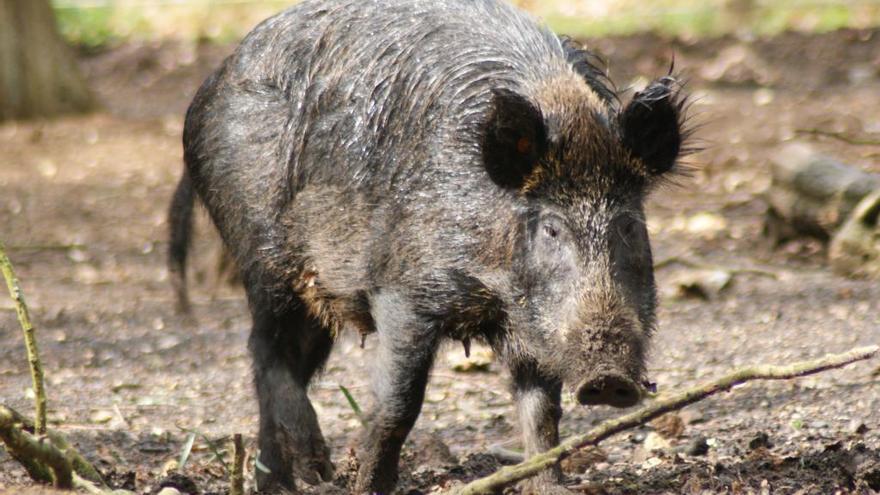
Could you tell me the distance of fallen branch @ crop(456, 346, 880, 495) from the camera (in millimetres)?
3676

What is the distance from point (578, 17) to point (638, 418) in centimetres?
1259

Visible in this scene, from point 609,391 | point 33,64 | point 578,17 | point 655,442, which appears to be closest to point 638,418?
point 609,391

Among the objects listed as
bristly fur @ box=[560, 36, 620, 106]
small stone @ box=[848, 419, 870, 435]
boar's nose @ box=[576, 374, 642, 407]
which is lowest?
boar's nose @ box=[576, 374, 642, 407]

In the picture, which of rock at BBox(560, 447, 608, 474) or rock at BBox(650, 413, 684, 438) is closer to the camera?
rock at BBox(560, 447, 608, 474)

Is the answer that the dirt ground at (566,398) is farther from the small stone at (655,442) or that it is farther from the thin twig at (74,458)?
the thin twig at (74,458)

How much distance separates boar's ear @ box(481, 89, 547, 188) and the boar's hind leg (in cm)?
126

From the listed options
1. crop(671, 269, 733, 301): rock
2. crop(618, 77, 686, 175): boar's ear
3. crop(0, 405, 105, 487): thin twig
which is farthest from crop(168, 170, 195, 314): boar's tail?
crop(671, 269, 733, 301): rock

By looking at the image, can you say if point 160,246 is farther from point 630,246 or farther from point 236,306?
point 630,246

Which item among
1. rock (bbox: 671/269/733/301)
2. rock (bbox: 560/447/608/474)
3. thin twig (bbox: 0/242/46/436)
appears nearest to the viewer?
thin twig (bbox: 0/242/46/436)

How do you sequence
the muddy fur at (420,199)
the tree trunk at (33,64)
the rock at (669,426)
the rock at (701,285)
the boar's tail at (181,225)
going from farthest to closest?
1. the tree trunk at (33,64)
2. the rock at (701,285)
3. the boar's tail at (181,225)
4. the rock at (669,426)
5. the muddy fur at (420,199)

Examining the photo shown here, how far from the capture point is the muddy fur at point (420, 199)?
4355 mm

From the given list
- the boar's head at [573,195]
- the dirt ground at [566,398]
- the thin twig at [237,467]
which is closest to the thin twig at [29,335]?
the dirt ground at [566,398]

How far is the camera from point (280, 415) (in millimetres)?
5227

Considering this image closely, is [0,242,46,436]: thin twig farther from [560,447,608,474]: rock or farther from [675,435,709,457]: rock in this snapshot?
Result: [675,435,709,457]: rock
